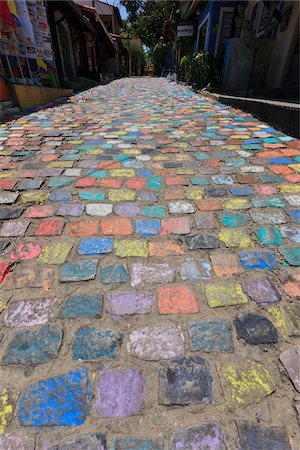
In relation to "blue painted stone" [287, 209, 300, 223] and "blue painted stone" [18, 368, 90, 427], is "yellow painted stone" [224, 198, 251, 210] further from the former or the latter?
"blue painted stone" [18, 368, 90, 427]

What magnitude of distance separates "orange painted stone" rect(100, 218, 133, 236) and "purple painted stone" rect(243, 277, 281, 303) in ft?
2.88

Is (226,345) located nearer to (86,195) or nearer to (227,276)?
(227,276)

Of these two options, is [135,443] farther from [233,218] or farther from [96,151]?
[96,151]

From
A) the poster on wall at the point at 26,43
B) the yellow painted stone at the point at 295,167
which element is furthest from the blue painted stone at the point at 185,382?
the poster on wall at the point at 26,43

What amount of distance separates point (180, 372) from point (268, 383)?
37 cm

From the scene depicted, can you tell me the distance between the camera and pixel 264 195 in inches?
90.4

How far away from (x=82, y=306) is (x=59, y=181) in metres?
1.54

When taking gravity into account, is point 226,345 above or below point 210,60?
below

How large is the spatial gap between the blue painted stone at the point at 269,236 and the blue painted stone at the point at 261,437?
1101 millimetres

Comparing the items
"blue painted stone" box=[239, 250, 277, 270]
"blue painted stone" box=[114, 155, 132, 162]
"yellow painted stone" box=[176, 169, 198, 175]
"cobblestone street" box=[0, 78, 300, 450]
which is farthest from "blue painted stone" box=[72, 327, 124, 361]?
"blue painted stone" box=[114, 155, 132, 162]

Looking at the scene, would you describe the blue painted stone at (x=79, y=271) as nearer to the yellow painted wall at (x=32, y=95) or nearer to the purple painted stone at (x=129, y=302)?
the purple painted stone at (x=129, y=302)

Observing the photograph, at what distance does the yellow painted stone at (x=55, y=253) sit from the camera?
66.8 inches

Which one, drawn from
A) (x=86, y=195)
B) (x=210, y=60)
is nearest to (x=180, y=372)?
(x=86, y=195)

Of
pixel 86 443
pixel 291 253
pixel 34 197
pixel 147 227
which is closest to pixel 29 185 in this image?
pixel 34 197
